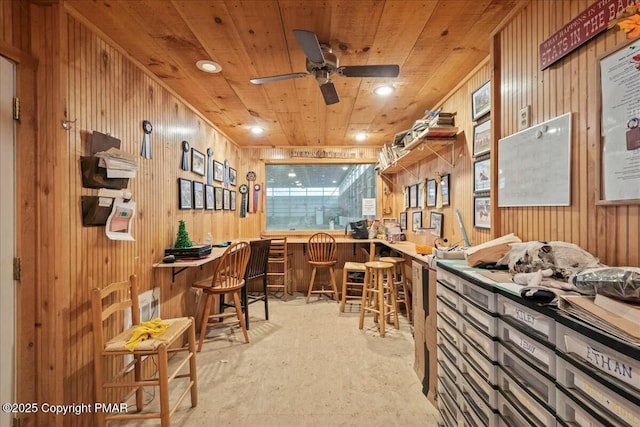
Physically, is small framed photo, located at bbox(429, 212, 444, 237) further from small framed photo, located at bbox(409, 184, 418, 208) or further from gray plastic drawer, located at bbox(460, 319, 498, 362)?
gray plastic drawer, located at bbox(460, 319, 498, 362)

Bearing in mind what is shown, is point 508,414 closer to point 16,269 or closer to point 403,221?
point 16,269

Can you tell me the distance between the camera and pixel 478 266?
1344 mm

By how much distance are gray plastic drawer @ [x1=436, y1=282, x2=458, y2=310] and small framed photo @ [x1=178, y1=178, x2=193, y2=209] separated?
2448mm

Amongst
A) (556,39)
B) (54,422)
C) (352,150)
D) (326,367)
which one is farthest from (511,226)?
(352,150)

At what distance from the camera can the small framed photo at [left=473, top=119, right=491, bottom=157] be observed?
1.85m

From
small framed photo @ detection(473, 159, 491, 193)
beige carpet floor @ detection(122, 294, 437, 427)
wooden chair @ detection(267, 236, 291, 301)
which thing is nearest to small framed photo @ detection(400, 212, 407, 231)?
beige carpet floor @ detection(122, 294, 437, 427)

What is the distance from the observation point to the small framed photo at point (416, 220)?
3.34 metres

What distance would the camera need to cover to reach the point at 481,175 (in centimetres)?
194

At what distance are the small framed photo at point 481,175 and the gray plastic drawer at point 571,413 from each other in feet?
4.54

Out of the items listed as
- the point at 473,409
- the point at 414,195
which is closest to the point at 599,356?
the point at 473,409

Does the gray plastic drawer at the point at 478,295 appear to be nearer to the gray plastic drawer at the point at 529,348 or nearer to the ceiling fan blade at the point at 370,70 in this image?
the gray plastic drawer at the point at 529,348

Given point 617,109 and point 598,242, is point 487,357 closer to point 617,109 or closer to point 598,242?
point 598,242

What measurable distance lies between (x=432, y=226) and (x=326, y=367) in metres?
1.85

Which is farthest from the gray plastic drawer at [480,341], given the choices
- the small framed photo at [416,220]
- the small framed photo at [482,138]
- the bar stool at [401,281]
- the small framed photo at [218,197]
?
the small framed photo at [218,197]
